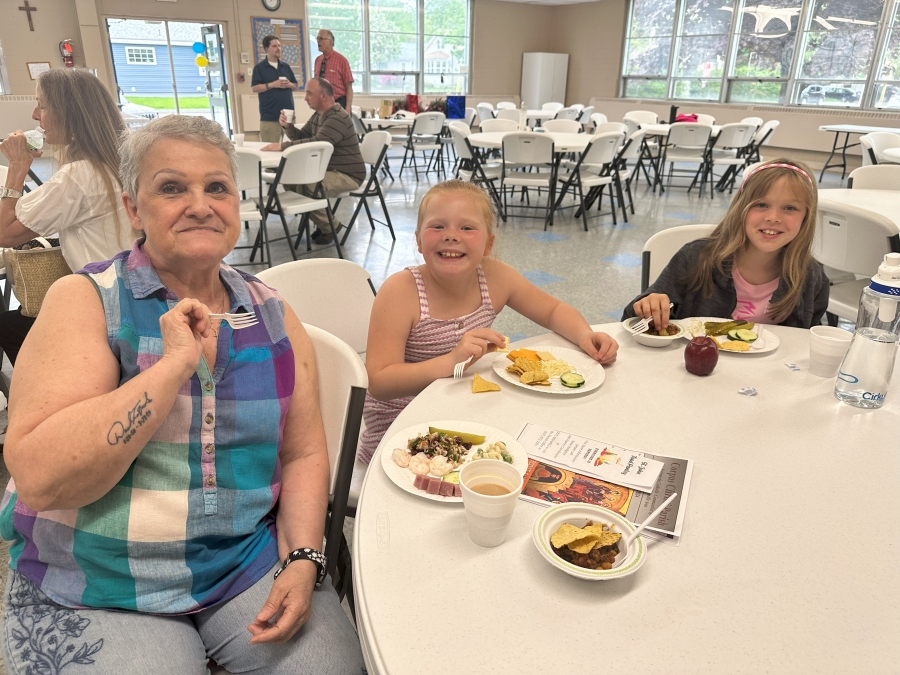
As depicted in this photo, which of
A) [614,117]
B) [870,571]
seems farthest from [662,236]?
[614,117]

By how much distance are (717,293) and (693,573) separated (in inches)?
50.9

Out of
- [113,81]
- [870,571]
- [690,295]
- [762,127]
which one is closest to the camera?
[870,571]

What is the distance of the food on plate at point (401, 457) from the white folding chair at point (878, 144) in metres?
5.55

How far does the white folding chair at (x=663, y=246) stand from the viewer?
2141 mm

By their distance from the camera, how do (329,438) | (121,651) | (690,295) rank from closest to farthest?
(121,651) → (329,438) → (690,295)

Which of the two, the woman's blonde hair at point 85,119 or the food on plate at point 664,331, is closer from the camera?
the food on plate at point 664,331

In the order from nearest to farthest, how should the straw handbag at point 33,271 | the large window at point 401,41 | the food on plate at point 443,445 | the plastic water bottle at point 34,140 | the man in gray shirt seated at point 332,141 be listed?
the food on plate at point 443,445 < the straw handbag at point 33,271 < the plastic water bottle at point 34,140 < the man in gray shirt seated at point 332,141 < the large window at point 401,41

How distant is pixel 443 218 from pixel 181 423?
31.4 inches

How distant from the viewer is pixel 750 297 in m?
1.88

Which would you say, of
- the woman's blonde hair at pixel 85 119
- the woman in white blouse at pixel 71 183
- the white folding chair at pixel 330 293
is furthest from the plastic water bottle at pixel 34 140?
the white folding chair at pixel 330 293

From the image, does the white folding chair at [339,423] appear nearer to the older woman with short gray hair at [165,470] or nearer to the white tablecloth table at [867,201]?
the older woman with short gray hair at [165,470]

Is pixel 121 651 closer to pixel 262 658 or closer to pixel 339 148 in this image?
pixel 262 658

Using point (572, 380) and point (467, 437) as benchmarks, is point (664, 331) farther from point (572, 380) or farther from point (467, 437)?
point (467, 437)

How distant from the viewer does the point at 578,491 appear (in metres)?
0.95
